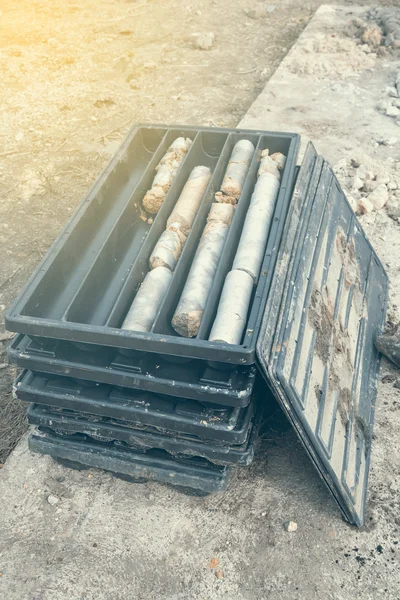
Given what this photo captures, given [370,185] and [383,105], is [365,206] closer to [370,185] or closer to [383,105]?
[370,185]

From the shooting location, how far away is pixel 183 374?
279cm

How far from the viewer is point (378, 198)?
5.20 metres

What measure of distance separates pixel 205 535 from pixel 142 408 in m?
0.89

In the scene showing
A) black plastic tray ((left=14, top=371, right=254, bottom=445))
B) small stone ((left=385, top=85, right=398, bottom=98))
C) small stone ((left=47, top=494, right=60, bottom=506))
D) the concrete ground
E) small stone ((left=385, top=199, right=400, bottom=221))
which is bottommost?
small stone ((left=47, top=494, right=60, bottom=506))

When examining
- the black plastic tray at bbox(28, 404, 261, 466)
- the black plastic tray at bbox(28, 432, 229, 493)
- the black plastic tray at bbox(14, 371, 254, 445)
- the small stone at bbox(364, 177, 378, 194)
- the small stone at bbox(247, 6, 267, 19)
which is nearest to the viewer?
the black plastic tray at bbox(14, 371, 254, 445)

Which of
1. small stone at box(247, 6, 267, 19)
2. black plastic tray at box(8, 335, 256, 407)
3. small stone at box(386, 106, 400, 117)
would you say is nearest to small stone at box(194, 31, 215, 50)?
small stone at box(247, 6, 267, 19)

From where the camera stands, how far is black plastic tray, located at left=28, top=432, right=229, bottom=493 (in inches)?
122

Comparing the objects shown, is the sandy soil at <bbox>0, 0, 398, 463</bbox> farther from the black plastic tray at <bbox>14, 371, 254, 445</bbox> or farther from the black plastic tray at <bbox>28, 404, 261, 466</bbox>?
the black plastic tray at <bbox>14, 371, 254, 445</bbox>

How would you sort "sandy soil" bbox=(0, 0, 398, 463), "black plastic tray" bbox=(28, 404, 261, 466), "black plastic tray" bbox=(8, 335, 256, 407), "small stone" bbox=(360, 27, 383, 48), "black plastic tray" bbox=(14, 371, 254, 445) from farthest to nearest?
"small stone" bbox=(360, 27, 383, 48)
"sandy soil" bbox=(0, 0, 398, 463)
"black plastic tray" bbox=(28, 404, 261, 466)
"black plastic tray" bbox=(14, 371, 254, 445)
"black plastic tray" bbox=(8, 335, 256, 407)

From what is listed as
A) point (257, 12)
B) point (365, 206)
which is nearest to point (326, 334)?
point (365, 206)

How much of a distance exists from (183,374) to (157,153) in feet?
6.73

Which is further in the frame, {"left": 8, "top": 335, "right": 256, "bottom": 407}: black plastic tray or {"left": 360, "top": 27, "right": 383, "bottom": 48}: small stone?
{"left": 360, "top": 27, "right": 383, "bottom": 48}: small stone

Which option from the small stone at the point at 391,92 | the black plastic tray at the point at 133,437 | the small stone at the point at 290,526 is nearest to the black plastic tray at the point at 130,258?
the black plastic tray at the point at 133,437

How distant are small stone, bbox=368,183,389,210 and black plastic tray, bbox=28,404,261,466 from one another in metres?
2.82
